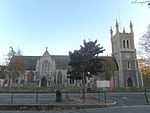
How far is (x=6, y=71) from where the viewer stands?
4984 cm

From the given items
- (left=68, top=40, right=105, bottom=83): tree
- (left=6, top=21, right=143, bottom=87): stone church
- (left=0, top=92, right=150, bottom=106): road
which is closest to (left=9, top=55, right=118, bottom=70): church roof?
(left=6, top=21, right=143, bottom=87): stone church

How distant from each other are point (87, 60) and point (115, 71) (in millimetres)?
33632

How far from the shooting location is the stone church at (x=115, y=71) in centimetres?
5878

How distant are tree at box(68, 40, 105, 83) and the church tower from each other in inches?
1186

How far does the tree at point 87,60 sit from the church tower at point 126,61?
30.1 meters

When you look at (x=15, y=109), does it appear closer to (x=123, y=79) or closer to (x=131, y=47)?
(x=123, y=79)

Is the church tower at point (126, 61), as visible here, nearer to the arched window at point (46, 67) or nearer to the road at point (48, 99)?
the arched window at point (46, 67)

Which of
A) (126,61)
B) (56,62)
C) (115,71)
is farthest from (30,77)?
(126,61)

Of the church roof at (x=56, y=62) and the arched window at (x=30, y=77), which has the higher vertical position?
the church roof at (x=56, y=62)

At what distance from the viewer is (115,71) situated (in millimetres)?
59375

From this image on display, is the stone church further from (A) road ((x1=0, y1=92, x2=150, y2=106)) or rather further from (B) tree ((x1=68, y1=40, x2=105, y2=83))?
(A) road ((x1=0, y1=92, x2=150, y2=106))

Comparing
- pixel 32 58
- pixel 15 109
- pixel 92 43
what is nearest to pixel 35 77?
pixel 32 58

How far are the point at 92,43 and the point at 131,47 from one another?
3551cm

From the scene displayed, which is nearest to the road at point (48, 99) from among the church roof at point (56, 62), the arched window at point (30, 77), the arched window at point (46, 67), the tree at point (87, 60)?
the tree at point (87, 60)
